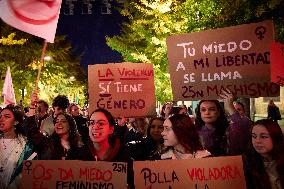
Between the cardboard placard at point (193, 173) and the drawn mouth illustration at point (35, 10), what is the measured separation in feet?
10.0

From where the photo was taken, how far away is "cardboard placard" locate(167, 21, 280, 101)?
541cm

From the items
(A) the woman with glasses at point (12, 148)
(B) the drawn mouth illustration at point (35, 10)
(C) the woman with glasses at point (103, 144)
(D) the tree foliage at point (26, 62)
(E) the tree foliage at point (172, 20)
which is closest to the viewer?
(C) the woman with glasses at point (103, 144)

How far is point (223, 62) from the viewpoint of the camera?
5602 millimetres

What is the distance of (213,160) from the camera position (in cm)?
411

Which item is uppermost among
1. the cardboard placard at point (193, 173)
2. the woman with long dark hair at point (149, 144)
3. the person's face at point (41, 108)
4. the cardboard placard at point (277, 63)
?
the cardboard placard at point (277, 63)

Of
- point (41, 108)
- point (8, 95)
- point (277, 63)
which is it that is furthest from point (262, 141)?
point (8, 95)

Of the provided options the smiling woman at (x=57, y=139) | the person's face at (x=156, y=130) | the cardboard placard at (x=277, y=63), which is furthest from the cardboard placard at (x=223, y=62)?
the smiling woman at (x=57, y=139)

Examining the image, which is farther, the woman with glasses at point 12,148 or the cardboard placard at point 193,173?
the woman with glasses at point 12,148

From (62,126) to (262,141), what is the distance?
8.84ft

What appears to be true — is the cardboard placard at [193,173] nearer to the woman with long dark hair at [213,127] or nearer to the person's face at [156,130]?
the woman with long dark hair at [213,127]

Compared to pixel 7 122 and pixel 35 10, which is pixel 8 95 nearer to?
pixel 35 10

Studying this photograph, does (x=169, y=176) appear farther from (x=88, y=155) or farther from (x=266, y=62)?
(x=266, y=62)

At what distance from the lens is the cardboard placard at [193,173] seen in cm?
408

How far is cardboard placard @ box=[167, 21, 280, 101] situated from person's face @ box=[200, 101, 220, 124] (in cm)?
13
